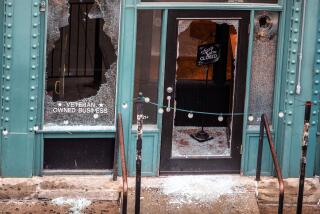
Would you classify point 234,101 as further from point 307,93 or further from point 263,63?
point 307,93

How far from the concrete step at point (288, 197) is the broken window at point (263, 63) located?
89 centimetres

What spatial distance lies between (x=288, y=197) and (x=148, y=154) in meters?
1.86

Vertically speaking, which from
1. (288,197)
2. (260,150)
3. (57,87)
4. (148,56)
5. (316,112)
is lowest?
(288,197)

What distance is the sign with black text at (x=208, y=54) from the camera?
33.9 ft

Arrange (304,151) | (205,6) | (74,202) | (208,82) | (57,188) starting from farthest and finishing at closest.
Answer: (208,82)
(205,6)
(57,188)
(74,202)
(304,151)

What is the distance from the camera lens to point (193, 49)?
1031 centimetres

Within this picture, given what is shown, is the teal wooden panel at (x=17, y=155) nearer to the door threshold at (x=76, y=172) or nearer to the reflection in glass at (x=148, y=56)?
the door threshold at (x=76, y=172)

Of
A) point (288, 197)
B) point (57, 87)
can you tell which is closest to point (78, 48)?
point (57, 87)

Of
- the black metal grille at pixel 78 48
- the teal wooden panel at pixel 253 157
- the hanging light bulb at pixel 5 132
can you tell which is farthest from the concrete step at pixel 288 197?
the hanging light bulb at pixel 5 132

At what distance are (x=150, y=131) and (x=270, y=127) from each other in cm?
160

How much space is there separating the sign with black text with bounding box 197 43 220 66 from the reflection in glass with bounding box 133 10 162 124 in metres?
0.61

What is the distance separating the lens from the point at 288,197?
9961mm

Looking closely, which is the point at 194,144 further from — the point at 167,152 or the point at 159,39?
the point at 159,39

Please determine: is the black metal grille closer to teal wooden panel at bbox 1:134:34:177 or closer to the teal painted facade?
the teal painted facade
